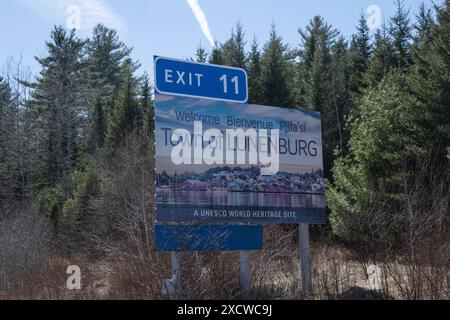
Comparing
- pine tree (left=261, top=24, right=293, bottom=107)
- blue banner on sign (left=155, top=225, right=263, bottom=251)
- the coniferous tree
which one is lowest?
blue banner on sign (left=155, top=225, right=263, bottom=251)

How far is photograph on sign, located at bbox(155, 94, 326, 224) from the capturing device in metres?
9.15

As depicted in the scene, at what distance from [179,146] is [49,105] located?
34.5 metres

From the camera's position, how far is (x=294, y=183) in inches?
410

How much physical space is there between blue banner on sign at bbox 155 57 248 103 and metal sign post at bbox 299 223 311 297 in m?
2.48

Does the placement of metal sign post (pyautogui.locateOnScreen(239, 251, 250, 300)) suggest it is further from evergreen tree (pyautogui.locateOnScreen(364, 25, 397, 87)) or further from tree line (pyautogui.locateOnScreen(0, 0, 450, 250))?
evergreen tree (pyautogui.locateOnScreen(364, 25, 397, 87))

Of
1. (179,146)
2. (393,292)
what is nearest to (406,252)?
(393,292)

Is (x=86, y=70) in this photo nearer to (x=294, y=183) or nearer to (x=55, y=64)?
(x=55, y=64)

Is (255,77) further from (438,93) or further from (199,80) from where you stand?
(199,80)

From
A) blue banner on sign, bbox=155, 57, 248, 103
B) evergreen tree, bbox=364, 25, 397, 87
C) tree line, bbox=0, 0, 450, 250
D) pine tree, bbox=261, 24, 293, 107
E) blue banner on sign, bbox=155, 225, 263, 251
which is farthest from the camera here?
pine tree, bbox=261, 24, 293, 107

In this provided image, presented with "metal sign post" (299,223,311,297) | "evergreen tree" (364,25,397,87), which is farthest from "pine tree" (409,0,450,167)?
"metal sign post" (299,223,311,297)

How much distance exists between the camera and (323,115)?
30078mm

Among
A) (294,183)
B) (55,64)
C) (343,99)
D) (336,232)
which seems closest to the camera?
(294,183)

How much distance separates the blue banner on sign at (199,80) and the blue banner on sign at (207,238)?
211 centimetres

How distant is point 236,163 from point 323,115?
2098cm
